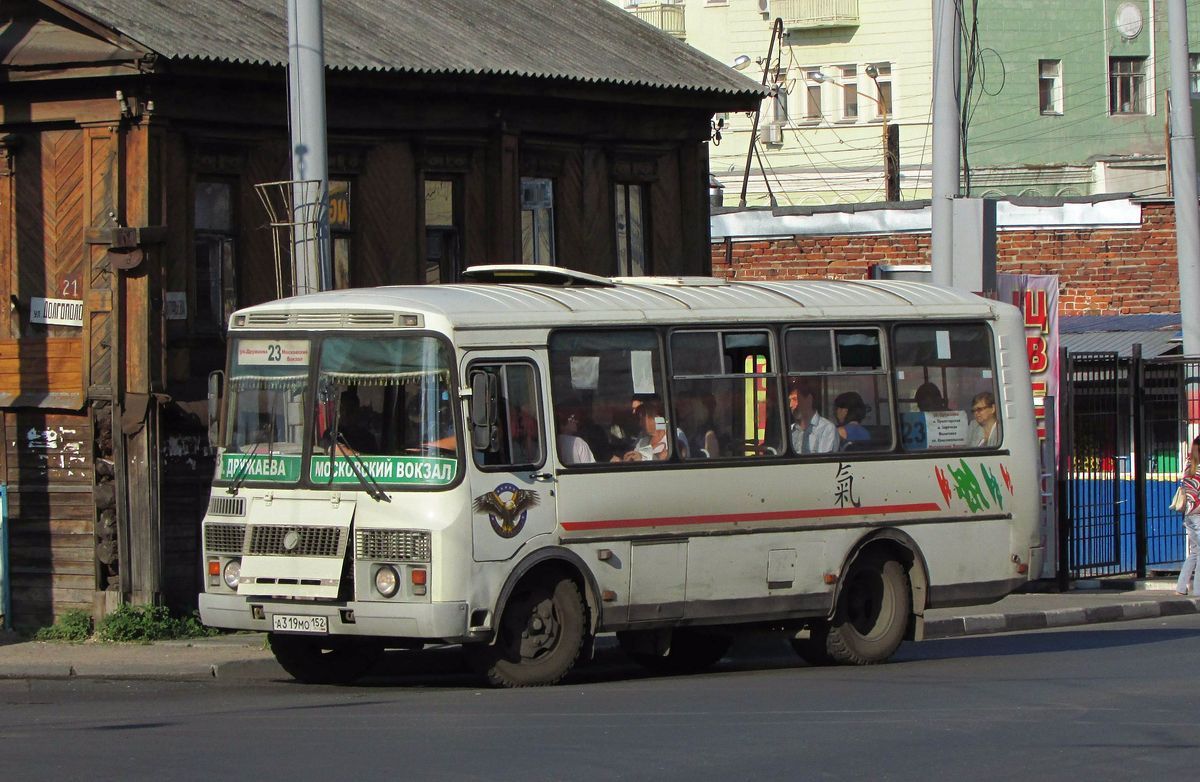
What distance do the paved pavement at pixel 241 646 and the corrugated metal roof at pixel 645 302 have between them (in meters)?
3.03

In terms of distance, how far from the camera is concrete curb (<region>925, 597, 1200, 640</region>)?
717 inches

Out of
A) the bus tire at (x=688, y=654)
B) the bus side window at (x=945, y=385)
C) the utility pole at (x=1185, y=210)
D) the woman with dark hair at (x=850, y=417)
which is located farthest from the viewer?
the utility pole at (x=1185, y=210)

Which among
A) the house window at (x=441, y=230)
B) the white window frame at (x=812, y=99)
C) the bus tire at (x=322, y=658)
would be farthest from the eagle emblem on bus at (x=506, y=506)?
the white window frame at (x=812, y=99)

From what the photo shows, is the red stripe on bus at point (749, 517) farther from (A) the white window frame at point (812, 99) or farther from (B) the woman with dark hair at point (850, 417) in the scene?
(A) the white window frame at point (812, 99)

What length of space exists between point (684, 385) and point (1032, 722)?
394 centimetres

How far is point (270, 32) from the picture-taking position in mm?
19281

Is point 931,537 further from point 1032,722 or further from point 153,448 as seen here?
point 153,448

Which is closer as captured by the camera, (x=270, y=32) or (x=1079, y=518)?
(x=270, y=32)

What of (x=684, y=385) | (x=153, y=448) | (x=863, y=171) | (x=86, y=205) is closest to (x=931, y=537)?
(x=684, y=385)

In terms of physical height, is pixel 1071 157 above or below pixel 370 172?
above

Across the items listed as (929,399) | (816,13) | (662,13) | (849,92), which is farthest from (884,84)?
(929,399)

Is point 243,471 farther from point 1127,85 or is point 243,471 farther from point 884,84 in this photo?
point 1127,85

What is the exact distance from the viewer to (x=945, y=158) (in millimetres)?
18312

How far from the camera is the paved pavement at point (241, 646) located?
1483 centimetres
